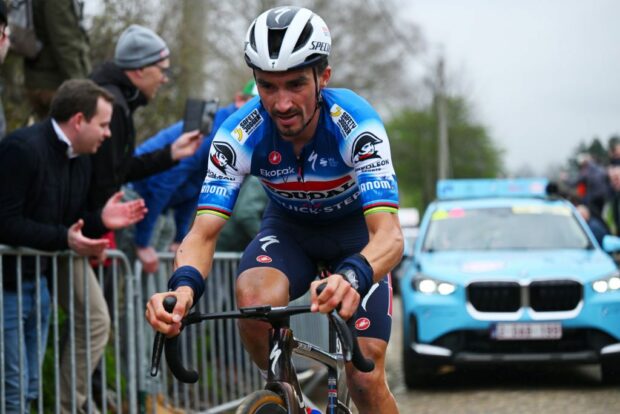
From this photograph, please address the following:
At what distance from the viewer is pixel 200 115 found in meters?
7.05

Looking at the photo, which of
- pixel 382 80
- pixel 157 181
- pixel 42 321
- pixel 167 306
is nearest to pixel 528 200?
pixel 157 181

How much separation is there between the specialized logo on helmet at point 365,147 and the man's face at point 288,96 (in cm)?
24

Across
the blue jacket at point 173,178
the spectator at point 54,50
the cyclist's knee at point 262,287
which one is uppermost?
the spectator at point 54,50

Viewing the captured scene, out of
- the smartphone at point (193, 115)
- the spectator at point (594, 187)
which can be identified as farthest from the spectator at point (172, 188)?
the spectator at point (594, 187)

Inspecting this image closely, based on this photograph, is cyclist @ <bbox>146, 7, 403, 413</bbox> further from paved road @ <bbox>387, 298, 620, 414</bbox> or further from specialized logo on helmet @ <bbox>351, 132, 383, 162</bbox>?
paved road @ <bbox>387, 298, 620, 414</bbox>

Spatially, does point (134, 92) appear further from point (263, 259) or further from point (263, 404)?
point (263, 404)

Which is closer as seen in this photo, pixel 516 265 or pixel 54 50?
pixel 54 50

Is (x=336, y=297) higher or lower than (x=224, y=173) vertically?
lower

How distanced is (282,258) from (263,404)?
3.62 ft

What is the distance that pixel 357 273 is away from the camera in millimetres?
3568

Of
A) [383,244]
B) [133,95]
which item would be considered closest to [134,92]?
[133,95]

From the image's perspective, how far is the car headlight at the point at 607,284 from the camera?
8789mm

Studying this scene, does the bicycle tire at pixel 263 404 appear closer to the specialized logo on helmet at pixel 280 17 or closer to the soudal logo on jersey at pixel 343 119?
the soudal logo on jersey at pixel 343 119

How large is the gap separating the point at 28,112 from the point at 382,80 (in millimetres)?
29418
